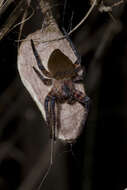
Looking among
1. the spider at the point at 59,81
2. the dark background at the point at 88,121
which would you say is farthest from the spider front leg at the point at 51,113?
the dark background at the point at 88,121

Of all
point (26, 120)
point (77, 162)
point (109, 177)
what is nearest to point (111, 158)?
point (109, 177)

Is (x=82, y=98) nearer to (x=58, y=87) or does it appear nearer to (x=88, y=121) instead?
(x=58, y=87)

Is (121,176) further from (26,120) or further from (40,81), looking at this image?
(40,81)

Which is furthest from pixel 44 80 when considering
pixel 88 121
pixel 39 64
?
pixel 88 121

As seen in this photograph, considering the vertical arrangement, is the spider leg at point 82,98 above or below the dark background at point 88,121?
Answer: above

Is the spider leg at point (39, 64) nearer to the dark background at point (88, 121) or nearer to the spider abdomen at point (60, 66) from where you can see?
the spider abdomen at point (60, 66)

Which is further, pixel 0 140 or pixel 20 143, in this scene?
pixel 20 143

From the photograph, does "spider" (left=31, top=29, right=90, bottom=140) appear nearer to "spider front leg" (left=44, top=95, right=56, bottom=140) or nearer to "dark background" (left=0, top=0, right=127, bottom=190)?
"spider front leg" (left=44, top=95, right=56, bottom=140)
